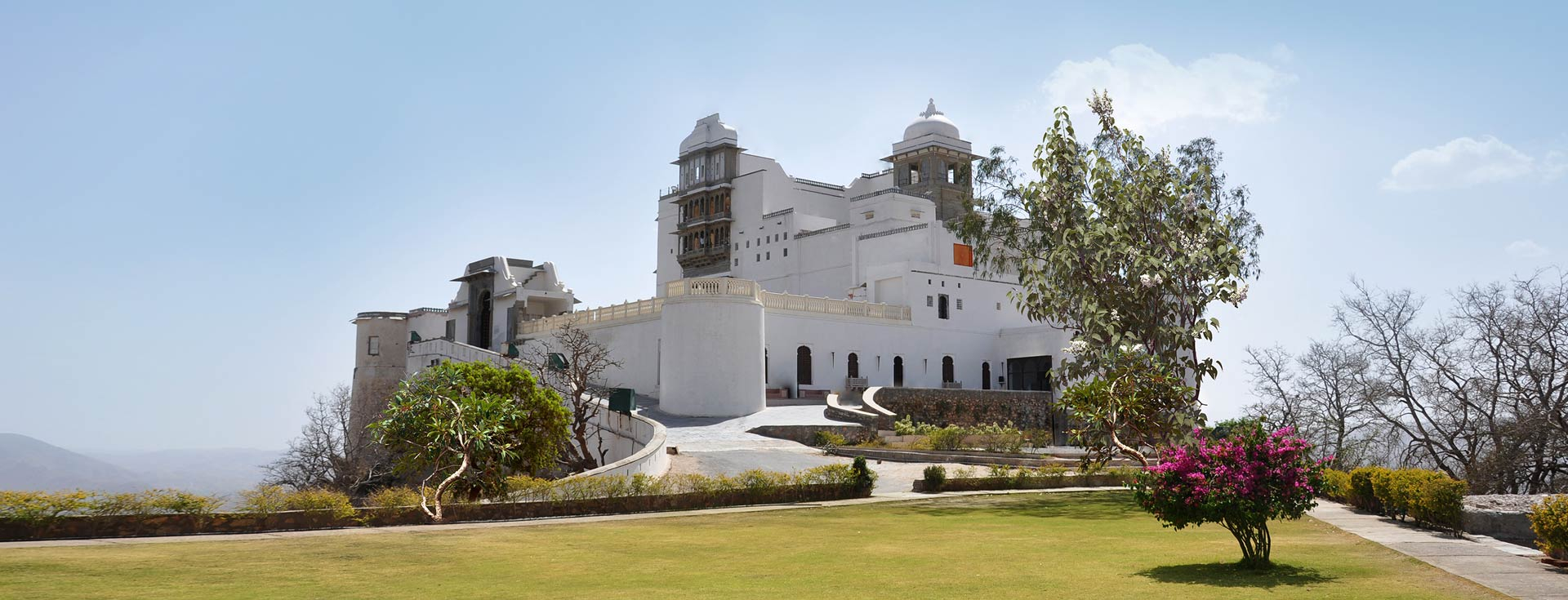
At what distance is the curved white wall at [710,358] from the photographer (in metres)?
40.7

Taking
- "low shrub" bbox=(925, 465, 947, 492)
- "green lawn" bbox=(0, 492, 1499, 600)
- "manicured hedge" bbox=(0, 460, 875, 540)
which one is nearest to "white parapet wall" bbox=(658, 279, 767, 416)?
"low shrub" bbox=(925, 465, 947, 492)

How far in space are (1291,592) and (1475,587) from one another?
1.52m

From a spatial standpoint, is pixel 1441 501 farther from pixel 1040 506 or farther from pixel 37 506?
pixel 37 506

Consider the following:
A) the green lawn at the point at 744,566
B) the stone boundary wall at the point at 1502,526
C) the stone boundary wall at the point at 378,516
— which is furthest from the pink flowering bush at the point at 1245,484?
the stone boundary wall at the point at 378,516

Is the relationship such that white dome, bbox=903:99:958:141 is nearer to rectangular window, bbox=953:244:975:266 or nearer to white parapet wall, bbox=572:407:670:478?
rectangular window, bbox=953:244:975:266

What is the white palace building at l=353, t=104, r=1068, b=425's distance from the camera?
41.6 m

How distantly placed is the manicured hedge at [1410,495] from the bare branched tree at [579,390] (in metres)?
16.1

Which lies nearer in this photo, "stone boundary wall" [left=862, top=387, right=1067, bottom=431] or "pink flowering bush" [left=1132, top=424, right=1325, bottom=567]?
"pink flowering bush" [left=1132, top=424, right=1325, bottom=567]

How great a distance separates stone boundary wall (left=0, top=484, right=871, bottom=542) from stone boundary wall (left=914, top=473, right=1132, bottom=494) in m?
2.98

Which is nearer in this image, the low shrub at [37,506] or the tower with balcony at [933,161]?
the low shrub at [37,506]

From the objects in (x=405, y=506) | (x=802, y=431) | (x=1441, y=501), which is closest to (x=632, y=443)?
(x=802, y=431)

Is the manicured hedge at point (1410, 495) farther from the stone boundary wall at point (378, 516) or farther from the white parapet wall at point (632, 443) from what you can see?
the white parapet wall at point (632, 443)

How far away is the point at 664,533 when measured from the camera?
642 inches

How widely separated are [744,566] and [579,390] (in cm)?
2021
